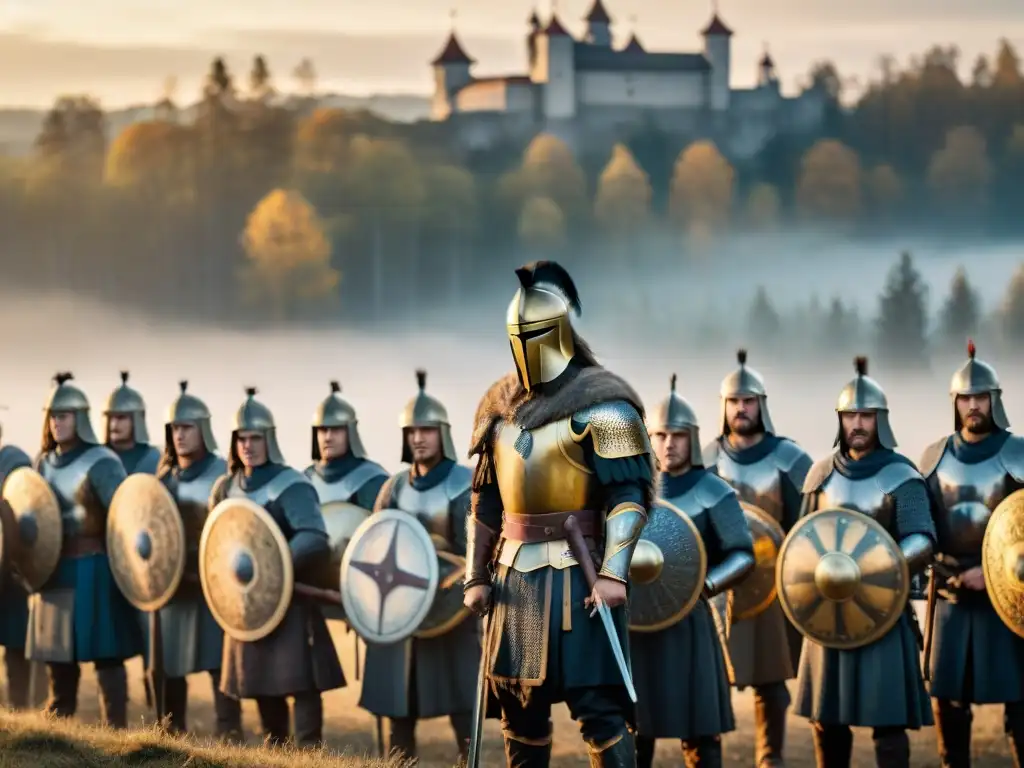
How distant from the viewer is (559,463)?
6.27m

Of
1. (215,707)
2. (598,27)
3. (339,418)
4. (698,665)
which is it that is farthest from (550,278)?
(598,27)

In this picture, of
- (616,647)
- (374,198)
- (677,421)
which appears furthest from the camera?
(374,198)

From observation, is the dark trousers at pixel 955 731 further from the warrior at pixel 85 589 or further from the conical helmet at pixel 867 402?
the warrior at pixel 85 589

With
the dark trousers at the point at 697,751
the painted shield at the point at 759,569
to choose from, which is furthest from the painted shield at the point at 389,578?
the painted shield at the point at 759,569

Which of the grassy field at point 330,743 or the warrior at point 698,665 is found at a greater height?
the warrior at point 698,665

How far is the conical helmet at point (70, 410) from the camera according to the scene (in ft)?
35.6

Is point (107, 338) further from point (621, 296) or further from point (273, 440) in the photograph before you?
point (273, 440)

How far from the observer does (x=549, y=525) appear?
20.6 feet

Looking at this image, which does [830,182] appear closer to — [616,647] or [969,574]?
[969,574]

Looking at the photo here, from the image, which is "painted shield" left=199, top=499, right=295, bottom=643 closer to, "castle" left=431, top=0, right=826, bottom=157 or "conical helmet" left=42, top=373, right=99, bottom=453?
"conical helmet" left=42, top=373, right=99, bottom=453

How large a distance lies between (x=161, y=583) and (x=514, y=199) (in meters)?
18.6

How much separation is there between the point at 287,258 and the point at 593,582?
2185cm

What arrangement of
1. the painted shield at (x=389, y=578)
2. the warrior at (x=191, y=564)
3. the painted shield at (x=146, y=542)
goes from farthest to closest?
the warrior at (x=191, y=564), the painted shield at (x=146, y=542), the painted shield at (x=389, y=578)

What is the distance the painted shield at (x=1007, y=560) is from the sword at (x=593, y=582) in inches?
102
